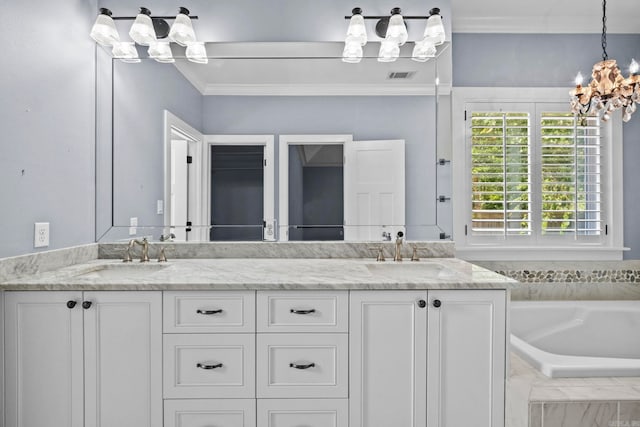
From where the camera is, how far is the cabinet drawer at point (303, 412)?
5.04 ft

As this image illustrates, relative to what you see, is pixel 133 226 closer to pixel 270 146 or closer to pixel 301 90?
pixel 270 146

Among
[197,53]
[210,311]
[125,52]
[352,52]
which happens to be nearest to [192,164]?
[197,53]

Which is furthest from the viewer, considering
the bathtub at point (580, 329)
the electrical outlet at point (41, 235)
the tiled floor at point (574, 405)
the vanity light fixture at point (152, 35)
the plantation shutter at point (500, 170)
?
the plantation shutter at point (500, 170)

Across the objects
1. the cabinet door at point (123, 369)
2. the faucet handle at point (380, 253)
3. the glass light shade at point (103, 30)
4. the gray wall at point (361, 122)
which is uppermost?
the glass light shade at point (103, 30)

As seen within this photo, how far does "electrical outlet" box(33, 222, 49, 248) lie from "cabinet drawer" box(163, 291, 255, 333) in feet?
2.23

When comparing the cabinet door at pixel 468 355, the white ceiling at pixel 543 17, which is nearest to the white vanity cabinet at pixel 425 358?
the cabinet door at pixel 468 355

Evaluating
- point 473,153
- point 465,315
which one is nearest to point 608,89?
point 473,153

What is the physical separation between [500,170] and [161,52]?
228cm

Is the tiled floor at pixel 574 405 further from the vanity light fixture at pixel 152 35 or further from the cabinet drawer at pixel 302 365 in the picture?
the vanity light fixture at pixel 152 35

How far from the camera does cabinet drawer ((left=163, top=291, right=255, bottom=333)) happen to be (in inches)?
60.3

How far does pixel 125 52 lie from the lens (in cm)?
217

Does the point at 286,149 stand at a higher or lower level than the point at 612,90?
lower

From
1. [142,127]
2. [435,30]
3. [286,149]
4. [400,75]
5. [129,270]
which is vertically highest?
[435,30]

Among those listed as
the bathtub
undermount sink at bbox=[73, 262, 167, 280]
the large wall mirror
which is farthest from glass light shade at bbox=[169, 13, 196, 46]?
the bathtub
